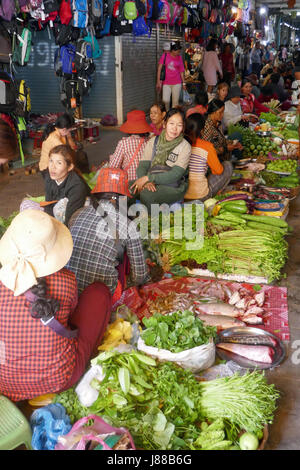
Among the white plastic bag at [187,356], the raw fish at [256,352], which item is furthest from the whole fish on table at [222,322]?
the white plastic bag at [187,356]

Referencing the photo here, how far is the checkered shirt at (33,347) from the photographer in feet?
7.29

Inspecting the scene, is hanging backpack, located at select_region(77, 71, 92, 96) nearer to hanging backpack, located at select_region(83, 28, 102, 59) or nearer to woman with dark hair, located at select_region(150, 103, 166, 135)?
hanging backpack, located at select_region(83, 28, 102, 59)

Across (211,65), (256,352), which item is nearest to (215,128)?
(256,352)

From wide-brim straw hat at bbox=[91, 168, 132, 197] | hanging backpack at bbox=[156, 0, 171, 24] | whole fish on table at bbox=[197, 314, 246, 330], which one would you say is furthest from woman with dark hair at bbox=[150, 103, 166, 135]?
hanging backpack at bbox=[156, 0, 171, 24]

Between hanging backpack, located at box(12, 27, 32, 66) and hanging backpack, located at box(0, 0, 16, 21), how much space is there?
65 centimetres

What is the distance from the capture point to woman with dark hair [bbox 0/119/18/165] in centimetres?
244

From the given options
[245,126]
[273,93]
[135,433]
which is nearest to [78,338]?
[135,433]

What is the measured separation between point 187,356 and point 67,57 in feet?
26.3

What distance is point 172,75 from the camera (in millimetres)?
10906

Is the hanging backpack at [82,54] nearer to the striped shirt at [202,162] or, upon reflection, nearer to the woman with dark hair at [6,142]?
the striped shirt at [202,162]

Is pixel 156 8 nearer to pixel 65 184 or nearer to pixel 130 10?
pixel 130 10

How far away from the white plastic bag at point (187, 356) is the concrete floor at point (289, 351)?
53 centimetres

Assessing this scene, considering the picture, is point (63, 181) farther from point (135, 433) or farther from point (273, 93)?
point (273, 93)

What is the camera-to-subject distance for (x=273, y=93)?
11.9m
